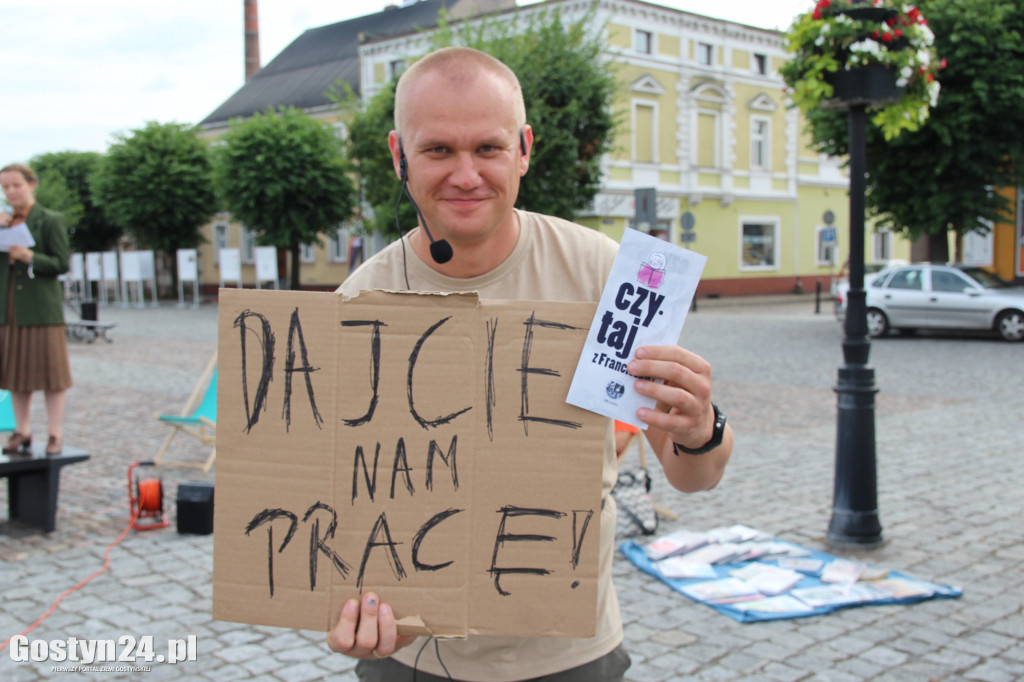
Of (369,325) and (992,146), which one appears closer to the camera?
(369,325)

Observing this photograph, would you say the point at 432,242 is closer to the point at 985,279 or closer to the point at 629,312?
the point at 629,312

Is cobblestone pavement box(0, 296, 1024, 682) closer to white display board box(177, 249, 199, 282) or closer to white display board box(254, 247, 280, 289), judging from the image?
white display board box(254, 247, 280, 289)

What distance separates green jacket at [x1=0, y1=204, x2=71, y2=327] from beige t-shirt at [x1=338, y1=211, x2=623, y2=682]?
17.2ft

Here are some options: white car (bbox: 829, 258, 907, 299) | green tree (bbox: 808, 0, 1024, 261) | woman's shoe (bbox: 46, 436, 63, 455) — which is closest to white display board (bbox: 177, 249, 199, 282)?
white car (bbox: 829, 258, 907, 299)

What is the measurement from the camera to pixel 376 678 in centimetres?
192

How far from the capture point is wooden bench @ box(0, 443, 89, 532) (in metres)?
5.85

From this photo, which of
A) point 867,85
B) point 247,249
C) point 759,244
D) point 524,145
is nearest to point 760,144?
point 759,244

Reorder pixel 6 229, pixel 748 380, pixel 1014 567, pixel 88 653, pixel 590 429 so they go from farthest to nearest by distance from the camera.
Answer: pixel 748 380 → pixel 6 229 → pixel 1014 567 → pixel 88 653 → pixel 590 429

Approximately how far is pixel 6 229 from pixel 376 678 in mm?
5727

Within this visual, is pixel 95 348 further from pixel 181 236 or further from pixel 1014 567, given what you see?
pixel 181 236

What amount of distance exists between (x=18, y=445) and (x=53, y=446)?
0.42m

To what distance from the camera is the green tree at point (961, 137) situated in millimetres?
18781

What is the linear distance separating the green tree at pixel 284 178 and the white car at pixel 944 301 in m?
20.2

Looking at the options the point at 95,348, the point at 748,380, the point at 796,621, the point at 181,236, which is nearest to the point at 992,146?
the point at 748,380
